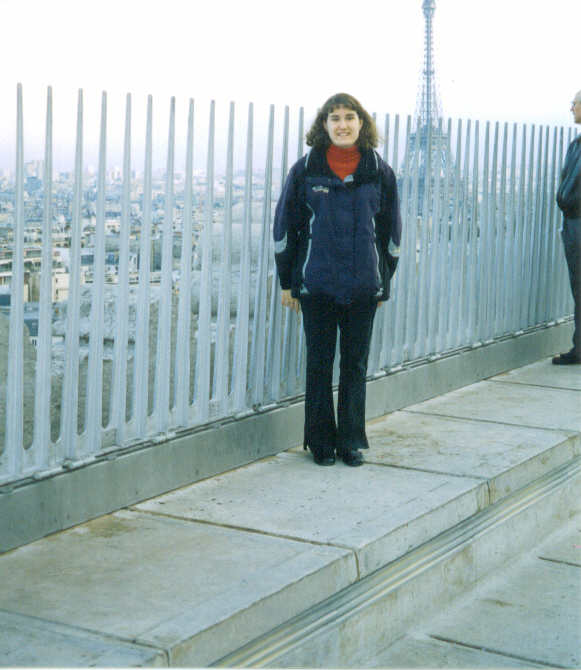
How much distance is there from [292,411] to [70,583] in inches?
95.2

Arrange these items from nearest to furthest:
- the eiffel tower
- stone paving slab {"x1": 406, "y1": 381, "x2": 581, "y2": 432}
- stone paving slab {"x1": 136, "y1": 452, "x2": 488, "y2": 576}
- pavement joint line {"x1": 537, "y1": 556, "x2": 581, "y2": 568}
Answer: stone paving slab {"x1": 136, "y1": 452, "x2": 488, "y2": 576} < pavement joint line {"x1": 537, "y1": 556, "x2": 581, "y2": 568} < stone paving slab {"x1": 406, "y1": 381, "x2": 581, "y2": 432} < the eiffel tower

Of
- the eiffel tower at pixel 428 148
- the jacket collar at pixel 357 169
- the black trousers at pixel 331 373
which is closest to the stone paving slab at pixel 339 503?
the black trousers at pixel 331 373

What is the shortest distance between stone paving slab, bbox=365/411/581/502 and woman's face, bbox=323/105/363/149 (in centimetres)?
167

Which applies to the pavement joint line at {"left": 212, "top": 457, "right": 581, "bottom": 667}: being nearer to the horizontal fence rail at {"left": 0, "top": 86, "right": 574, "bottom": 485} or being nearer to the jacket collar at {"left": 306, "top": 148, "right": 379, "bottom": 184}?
the horizontal fence rail at {"left": 0, "top": 86, "right": 574, "bottom": 485}

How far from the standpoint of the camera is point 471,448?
6.20 m

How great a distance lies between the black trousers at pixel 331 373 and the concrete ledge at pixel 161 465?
332mm

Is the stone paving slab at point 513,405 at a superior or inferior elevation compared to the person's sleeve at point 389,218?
inferior

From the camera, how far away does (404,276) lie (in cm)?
732

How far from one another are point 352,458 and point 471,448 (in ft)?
2.66

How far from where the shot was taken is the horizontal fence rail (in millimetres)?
4410

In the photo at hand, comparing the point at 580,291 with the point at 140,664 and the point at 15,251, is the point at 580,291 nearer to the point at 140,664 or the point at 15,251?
the point at 15,251

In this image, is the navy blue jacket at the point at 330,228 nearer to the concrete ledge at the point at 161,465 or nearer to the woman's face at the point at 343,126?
the woman's face at the point at 343,126

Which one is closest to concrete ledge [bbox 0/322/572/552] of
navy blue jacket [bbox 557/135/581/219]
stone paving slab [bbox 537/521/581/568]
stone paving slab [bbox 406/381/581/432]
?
stone paving slab [bbox 406/381/581/432]

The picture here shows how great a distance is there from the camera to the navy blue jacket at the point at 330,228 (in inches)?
217
